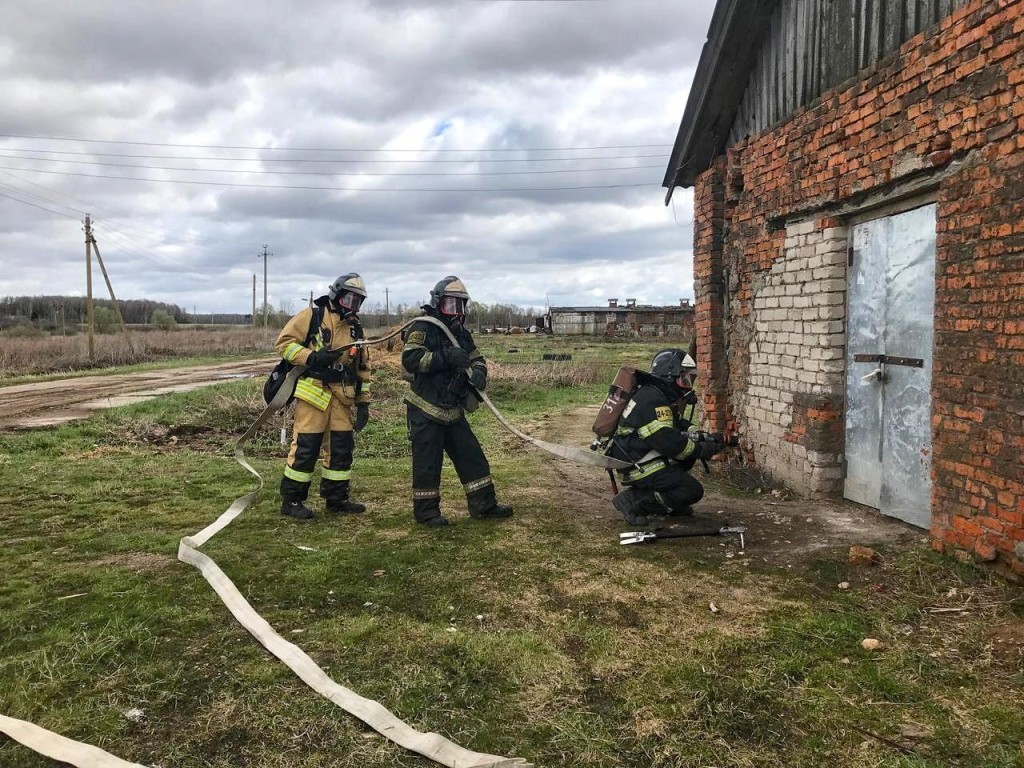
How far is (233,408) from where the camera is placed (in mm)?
12031

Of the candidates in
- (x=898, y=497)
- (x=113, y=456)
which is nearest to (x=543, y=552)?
(x=898, y=497)

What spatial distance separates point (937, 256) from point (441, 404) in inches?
145

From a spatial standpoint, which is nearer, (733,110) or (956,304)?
(956,304)

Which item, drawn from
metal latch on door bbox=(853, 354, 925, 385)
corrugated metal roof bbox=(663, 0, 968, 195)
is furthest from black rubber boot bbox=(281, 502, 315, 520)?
corrugated metal roof bbox=(663, 0, 968, 195)

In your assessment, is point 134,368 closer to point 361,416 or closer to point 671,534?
point 361,416

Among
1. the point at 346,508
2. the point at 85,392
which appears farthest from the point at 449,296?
the point at 85,392

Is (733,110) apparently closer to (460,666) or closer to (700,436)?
(700,436)

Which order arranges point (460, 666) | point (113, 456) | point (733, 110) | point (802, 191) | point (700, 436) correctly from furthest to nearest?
1. point (113, 456)
2. point (733, 110)
3. point (802, 191)
4. point (700, 436)
5. point (460, 666)

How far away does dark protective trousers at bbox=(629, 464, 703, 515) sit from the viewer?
5219 millimetres

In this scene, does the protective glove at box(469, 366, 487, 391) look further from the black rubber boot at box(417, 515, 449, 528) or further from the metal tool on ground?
the metal tool on ground

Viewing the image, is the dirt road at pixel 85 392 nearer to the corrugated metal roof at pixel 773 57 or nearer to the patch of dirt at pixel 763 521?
the patch of dirt at pixel 763 521

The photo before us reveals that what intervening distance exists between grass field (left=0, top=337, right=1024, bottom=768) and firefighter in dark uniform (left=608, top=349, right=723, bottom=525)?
451 mm

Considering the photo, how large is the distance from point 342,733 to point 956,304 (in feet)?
14.0

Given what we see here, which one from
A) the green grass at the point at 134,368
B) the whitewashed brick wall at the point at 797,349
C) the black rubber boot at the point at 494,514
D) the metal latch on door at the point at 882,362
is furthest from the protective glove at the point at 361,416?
the green grass at the point at 134,368
